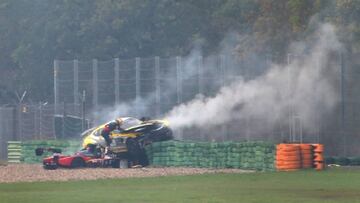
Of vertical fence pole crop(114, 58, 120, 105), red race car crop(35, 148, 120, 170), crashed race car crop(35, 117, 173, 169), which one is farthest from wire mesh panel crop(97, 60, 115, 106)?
red race car crop(35, 148, 120, 170)

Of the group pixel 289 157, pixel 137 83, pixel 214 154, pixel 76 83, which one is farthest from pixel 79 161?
pixel 76 83

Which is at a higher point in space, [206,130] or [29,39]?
[29,39]

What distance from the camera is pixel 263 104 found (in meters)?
50.2

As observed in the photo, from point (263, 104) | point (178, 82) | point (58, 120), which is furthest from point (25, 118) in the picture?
point (263, 104)

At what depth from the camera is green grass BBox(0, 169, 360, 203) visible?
28.5 meters

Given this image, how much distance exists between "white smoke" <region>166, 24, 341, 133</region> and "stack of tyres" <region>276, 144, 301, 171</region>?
8.02 metres

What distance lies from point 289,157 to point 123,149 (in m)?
9.33

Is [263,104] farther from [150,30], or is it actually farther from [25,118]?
[150,30]

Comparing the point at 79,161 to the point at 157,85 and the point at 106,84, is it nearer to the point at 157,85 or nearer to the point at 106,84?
the point at 157,85

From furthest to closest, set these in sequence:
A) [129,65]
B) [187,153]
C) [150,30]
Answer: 1. [150,30]
2. [129,65]
3. [187,153]

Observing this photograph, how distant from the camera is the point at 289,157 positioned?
3997 centimetres

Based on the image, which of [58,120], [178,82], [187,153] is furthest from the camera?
[58,120]

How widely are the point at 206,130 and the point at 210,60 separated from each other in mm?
3066

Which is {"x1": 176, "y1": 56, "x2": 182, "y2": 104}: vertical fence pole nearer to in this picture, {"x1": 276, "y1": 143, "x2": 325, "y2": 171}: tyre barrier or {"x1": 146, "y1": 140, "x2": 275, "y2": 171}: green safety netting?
{"x1": 146, "y1": 140, "x2": 275, "y2": 171}: green safety netting
